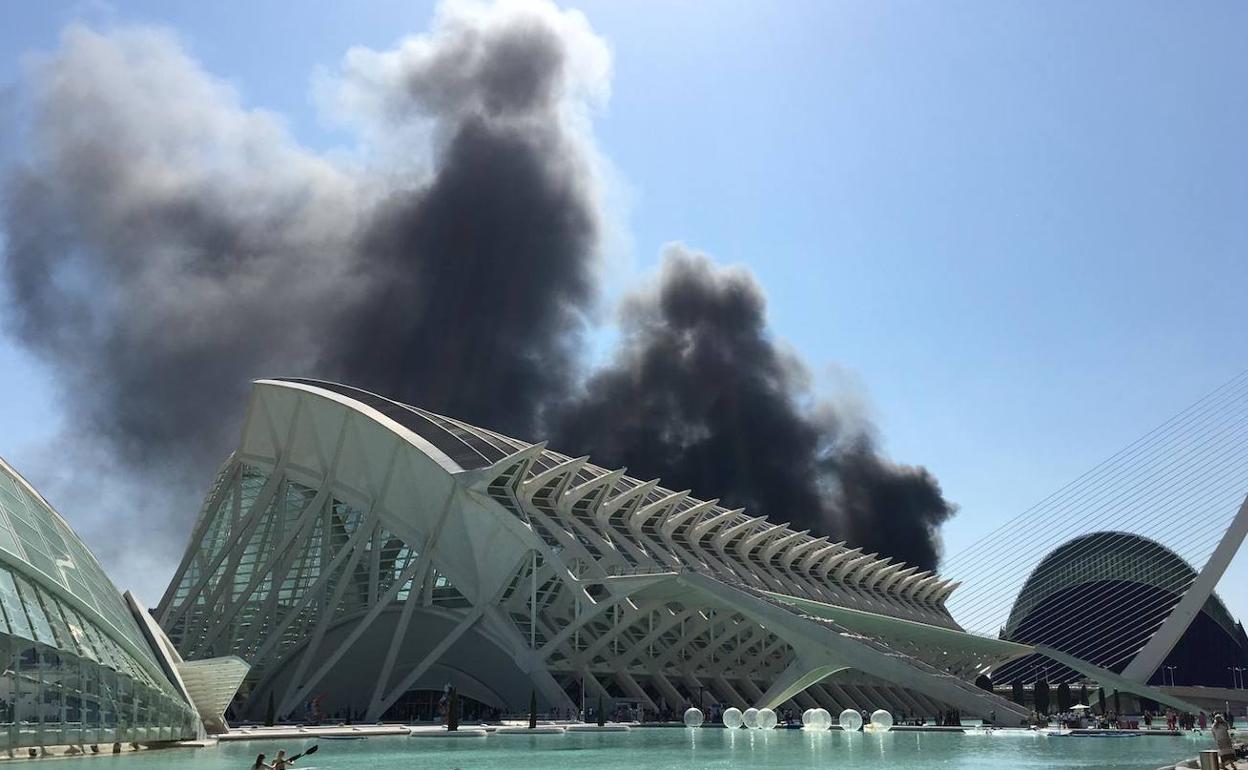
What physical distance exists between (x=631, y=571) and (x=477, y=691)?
480 inches

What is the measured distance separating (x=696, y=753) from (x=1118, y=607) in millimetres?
118613

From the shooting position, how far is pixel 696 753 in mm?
30406

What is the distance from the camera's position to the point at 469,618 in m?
56.0

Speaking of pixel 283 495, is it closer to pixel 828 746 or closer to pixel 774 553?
pixel 774 553

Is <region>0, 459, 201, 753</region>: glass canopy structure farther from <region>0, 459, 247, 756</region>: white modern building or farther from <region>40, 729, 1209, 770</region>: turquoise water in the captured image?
<region>40, 729, 1209, 770</region>: turquoise water

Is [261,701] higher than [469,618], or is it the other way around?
[469,618]

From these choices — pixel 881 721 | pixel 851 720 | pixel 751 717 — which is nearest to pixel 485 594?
pixel 751 717

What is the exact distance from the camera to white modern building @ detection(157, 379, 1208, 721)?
52750mm

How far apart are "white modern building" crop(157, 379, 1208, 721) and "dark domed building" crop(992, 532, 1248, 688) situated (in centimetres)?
6127

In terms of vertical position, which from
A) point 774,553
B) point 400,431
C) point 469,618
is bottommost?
point 469,618

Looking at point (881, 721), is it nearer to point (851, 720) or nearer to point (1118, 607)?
point (851, 720)

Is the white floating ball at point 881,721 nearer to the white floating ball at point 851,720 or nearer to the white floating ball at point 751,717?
the white floating ball at point 851,720

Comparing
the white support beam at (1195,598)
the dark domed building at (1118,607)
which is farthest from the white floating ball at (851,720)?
the dark domed building at (1118,607)

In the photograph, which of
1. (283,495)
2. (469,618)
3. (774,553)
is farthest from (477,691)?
(774,553)
